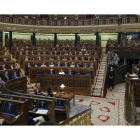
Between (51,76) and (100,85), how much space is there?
293 cm

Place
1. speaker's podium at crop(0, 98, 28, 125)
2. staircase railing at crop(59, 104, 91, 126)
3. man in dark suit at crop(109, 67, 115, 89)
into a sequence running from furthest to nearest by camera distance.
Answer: man in dark suit at crop(109, 67, 115, 89)
speaker's podium at crop(0, 98, 28, 125)
staircase railing at crop(59, 104, 91, 126)

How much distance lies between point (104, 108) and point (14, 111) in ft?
14.3

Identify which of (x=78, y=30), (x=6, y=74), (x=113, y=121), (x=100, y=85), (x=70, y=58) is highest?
(x=78, y=30)

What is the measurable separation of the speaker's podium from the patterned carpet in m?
2.94

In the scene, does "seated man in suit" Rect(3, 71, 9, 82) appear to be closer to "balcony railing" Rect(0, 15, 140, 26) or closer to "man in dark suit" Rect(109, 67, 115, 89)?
"man in dark suit" Rect(109, 67, 115, 89)

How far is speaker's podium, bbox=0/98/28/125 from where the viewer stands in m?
3.48

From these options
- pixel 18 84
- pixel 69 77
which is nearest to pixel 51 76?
pixel 69 77

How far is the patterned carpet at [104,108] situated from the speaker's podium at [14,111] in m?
2.94

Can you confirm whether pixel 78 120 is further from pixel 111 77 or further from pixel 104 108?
pixel 111 77

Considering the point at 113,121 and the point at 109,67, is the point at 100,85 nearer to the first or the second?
the point at 109,67

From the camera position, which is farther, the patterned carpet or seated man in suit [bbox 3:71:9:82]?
seated man in suit [bbox 3:71:9:82]

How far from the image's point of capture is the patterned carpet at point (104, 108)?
6.00 metres

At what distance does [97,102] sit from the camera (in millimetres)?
7859

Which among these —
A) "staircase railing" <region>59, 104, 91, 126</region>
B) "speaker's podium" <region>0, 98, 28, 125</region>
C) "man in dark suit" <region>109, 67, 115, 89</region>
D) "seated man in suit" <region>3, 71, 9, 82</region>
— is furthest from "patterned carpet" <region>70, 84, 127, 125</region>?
"seated man in suit" <region>3, 71, 9, 82</region>
